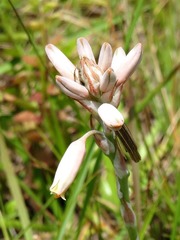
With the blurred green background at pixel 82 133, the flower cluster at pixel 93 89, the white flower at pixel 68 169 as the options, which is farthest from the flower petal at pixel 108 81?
the blurred green background at pixel 82 133

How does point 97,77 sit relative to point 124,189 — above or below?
above

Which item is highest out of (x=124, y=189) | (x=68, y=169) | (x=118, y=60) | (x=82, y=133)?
(x=118, y=60)

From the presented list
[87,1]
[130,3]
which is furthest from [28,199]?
[130,3]

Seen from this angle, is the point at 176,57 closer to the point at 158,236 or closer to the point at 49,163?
the point at 49,163

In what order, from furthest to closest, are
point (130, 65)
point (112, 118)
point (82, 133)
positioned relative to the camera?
point (82, 133)
point (130, 65)
point (112, 118)

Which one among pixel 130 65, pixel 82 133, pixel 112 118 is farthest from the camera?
pixel 82 133

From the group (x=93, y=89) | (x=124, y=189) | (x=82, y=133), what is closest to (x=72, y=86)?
(x=93, y=89)

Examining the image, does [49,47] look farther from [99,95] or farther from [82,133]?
[82,133]
